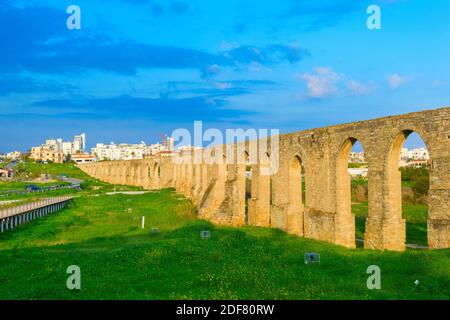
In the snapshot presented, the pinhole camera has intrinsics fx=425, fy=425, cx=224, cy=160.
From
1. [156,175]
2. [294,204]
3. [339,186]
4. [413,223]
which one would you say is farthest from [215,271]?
[156,175]

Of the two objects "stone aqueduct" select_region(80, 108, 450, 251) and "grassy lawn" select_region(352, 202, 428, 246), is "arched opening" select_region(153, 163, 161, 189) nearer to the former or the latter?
"stone aqueduct" select_region(80, 108, 450, 251)

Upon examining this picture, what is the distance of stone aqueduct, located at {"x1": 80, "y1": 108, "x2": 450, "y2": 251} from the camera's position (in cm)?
1562

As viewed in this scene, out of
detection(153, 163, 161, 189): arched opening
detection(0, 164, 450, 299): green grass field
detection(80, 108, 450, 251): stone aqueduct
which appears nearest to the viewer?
detection(0, 164, 450, 299): green grass field

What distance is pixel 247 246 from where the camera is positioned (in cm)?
1752

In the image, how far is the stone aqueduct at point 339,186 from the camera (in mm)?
15625

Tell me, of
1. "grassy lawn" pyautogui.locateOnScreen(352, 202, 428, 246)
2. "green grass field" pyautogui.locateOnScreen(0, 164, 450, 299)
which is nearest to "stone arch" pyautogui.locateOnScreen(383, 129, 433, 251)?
"green grass field" pyautogui.locateOnScreen(0, 164, 450, 299)

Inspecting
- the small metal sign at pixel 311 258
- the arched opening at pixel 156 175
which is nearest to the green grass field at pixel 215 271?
the small metal sign at pixel 311 258

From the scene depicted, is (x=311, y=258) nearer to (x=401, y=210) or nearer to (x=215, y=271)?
(x=215, y=271)

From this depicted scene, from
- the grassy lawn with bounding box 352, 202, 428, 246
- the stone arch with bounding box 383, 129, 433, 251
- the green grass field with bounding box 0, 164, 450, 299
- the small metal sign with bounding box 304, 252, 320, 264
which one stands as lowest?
the grassy lawn with bounding box 352, 202, 428, 246

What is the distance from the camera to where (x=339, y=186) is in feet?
68.0

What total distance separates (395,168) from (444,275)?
22.8 feet

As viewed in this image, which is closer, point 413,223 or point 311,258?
point 311,258
